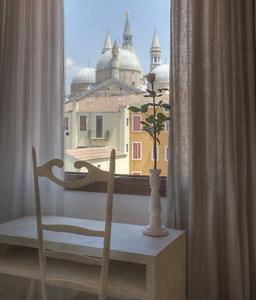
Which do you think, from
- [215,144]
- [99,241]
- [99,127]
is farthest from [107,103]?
[99,241]

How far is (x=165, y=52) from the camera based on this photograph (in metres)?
2.37

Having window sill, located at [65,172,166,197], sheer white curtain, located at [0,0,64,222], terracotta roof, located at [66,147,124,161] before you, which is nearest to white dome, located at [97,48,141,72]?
sheer white curtain, located at [0,0,64,222]

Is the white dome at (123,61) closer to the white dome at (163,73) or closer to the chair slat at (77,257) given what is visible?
the white dome at (163,73)

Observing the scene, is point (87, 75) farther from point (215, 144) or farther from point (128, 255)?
point (128, 255)

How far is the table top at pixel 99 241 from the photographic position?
1725mm

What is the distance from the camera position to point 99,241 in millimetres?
1896

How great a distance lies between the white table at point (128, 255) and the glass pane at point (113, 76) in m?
0.54

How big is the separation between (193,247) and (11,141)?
1347 mm

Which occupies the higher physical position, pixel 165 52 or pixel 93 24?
pixel 93 24

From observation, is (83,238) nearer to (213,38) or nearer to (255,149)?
(255,149)

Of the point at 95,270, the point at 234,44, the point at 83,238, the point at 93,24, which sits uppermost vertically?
the point at 93,24

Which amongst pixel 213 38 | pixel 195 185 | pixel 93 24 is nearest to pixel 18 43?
pixel 93 24

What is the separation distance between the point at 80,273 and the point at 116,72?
1.29m

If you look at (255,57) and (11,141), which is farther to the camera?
(11,141)
